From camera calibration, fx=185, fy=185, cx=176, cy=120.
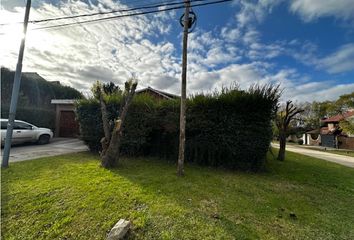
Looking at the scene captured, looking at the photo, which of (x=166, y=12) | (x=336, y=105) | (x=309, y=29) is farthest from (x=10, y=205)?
(x=336, y=105)

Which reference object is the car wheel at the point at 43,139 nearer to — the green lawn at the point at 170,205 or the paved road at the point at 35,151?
the paved road at the point at 35,151

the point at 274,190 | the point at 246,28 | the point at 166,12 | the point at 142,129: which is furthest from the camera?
the point at 142,129

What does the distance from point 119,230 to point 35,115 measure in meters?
14.1

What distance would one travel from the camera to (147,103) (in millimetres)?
7738

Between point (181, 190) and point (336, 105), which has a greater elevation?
point (336, 105)

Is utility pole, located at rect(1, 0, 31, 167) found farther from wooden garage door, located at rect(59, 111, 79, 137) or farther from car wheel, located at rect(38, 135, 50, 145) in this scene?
wooden garage door, located at rect(59, 111, 79, 137)

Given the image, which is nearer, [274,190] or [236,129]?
[274,190]

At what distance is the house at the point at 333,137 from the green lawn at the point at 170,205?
25180 millimetres

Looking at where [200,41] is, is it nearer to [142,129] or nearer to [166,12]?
[166,12]

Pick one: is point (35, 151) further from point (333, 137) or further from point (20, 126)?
point (333, 137)

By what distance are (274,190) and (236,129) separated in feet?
7.18

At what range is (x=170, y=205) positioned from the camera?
3521mm

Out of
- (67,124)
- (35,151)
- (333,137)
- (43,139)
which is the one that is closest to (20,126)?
(43,139)

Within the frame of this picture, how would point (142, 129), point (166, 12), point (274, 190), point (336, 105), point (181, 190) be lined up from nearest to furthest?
point (181, 190) < point (274, 190) < point (166, 12) < point (142, 129) < point (336, 105)
